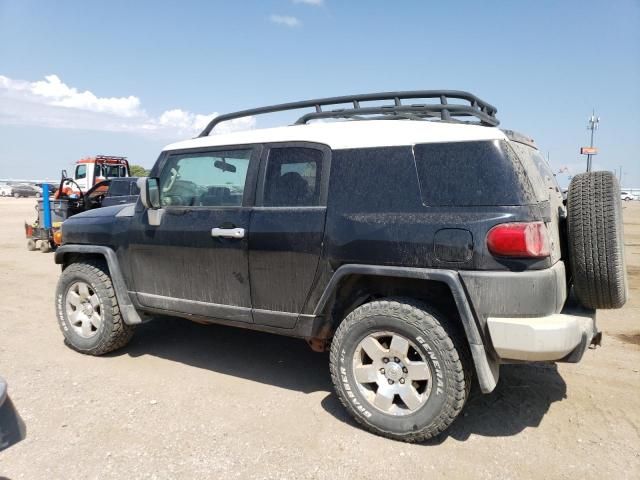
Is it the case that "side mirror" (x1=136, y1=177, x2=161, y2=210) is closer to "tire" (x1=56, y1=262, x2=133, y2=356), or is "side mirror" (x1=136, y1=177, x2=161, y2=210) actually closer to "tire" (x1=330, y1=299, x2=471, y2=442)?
"tire" (x1=56, y1=262, x2=133, y2=356)

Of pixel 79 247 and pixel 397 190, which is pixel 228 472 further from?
pixel 79 247

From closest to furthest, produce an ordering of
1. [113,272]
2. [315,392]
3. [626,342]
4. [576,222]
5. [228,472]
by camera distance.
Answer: [228,472]
[576,222]
[315,392]
[113,272]
[626,342]

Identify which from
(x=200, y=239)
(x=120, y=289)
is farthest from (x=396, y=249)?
(x=120, y=289)

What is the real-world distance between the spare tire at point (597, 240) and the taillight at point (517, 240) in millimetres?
446

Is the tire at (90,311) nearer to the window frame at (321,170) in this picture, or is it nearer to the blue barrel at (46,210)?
the window frame at (321,170)

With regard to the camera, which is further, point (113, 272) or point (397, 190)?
point (113, 272)

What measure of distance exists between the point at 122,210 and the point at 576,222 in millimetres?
3670

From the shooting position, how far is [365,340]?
125 inches

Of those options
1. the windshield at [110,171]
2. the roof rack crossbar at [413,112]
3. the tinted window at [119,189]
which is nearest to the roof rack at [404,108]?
the roof rack crossbar at [413,112]

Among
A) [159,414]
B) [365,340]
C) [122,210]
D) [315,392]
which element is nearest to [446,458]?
[365,340]

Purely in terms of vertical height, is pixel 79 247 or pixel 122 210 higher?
pixel 122 210

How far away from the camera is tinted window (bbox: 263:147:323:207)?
3467 mm

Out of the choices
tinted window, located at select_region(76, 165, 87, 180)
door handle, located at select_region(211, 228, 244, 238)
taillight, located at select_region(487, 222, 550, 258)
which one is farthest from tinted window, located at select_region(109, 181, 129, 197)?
taillight, located at select_region(487, 222, 550, 258)

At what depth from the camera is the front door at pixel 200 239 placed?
372 cm
